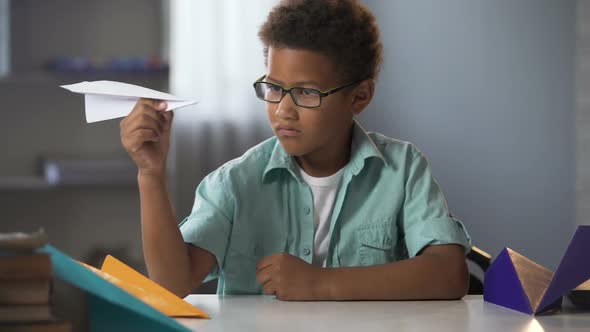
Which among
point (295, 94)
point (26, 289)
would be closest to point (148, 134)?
point (295, 94)

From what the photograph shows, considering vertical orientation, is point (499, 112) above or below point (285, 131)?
below

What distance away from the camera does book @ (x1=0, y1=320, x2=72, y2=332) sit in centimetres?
56

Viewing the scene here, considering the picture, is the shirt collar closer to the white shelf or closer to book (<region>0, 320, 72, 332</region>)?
book (<region>0, 320, 72, 332</region>)

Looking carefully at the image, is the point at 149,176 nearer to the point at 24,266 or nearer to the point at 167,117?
the point at 167,117

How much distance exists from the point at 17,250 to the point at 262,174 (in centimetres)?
101

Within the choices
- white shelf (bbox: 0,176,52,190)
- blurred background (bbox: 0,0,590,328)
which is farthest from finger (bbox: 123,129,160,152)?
white shelf (bbox: 0,176,52,190)

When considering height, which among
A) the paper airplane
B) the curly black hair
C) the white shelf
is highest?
the curly black hair

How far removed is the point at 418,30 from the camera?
3387 millimetres

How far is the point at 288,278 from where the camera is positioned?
1.23 meters

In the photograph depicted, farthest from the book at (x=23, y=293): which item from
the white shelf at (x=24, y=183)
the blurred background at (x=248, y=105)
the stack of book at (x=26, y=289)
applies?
the white shelf at (x=24, y=183)

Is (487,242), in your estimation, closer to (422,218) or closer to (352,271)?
(422,218)

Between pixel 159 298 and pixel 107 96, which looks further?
pixel 107 96

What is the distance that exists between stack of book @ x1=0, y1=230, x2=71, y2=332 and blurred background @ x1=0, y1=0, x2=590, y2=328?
234cm

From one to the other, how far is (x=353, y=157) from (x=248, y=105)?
5.43 ft
